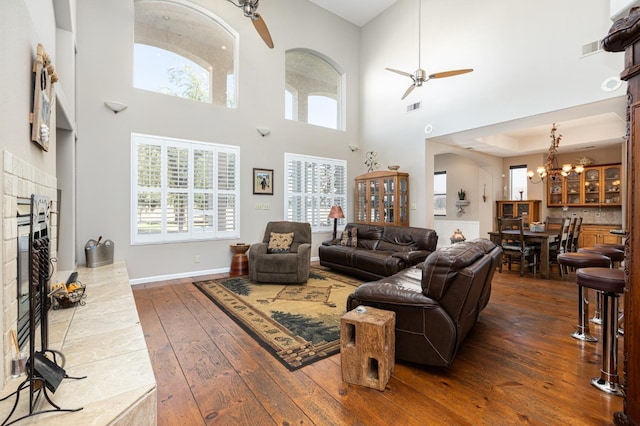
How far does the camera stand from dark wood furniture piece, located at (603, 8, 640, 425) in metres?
1.54

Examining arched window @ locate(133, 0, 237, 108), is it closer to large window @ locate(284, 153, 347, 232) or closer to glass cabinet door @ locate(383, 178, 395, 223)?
large window @ locate(284, 153, 347, 232)

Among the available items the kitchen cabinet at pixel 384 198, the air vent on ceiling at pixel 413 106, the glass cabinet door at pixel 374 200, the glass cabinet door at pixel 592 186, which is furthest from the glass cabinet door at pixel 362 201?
the glass cabinet door at pixel 592 186

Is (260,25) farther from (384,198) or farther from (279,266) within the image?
(384,198)

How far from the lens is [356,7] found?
6.85 metres

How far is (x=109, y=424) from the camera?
1.20m

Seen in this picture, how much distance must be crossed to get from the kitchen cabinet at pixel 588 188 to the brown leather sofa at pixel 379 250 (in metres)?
5.70

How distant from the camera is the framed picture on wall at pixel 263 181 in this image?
18.9 feet

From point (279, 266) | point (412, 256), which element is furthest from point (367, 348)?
point (412, 256)

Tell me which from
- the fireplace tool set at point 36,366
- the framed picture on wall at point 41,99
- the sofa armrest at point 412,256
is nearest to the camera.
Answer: the fireplace tool set at point 36,366

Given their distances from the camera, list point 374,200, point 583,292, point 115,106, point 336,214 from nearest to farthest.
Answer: point 583,292, point 115,106, point 336,214, point 374,200

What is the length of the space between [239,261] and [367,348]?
376cm

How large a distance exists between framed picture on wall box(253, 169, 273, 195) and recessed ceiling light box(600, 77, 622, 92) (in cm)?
525

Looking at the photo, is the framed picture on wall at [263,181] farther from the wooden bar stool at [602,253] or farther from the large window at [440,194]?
the large window at [440,194]

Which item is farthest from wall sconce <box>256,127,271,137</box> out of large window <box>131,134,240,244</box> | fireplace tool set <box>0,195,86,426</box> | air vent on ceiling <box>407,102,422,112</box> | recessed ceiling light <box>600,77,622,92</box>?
recessed ceiling light <box>600,77,622,92</box>
